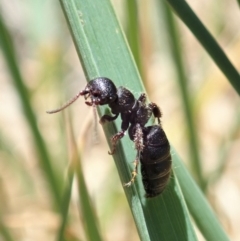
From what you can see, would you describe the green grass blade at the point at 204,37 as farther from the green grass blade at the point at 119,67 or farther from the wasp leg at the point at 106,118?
the wasp leg at the point at 106,118

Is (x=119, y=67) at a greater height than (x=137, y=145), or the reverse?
(x=119, y=67)

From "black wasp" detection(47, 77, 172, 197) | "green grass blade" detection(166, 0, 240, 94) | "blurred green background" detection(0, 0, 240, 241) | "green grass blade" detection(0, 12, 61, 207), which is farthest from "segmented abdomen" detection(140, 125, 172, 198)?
"green grass blade" detection(0, 12, 61, 207)

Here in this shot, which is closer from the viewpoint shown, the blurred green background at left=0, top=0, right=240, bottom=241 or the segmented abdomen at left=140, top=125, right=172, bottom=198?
the segmented abdomen at left=140, top=125, right=172, bottom=198

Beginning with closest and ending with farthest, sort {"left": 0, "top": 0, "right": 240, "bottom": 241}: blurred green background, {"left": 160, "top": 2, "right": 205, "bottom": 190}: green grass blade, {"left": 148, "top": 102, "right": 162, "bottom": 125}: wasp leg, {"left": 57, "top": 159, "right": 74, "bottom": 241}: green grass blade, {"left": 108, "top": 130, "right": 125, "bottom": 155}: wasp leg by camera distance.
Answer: {"left": 108, "top": 130, "right": 125, "bottom": 155}: wasp leg, {"left": 148, "top": 102, "right": 162, "bottom": 125}: wasp leg, {"left": 57, "top": 159, "right": 74, "bottom": 241}: green grass blade, {"left": 160, "top": 2, "right": 205, "bottom": 190}: green grass blade, {"left": 0, "top": 0, "right": 240, "bottom": 241}: blurred green background

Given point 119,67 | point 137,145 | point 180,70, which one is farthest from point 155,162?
point 180,70

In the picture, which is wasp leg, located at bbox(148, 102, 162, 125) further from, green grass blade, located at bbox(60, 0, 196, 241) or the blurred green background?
the blurred green background

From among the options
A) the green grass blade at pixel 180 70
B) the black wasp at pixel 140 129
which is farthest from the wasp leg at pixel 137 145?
the green grass blade at pixel 180 70

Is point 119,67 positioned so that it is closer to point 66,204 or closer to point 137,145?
point 137,145
